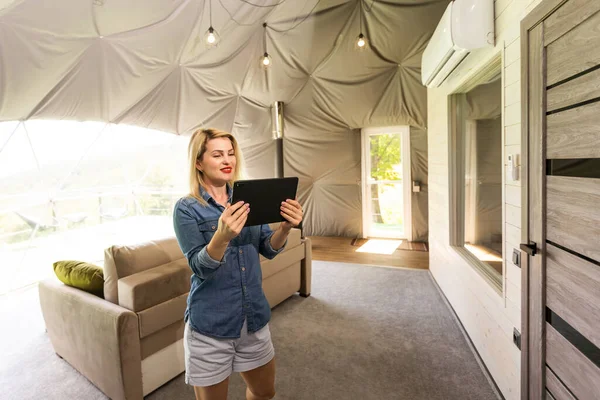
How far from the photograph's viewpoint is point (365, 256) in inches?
196

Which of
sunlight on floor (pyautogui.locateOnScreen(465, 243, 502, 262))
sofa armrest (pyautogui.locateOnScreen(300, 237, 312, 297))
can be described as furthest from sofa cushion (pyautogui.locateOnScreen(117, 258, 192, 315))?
sunlight on floor (pyautogui.locateOnScreen(465, 243, 502, 262))

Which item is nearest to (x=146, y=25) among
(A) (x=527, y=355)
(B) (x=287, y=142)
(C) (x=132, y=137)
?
(B) (x=287, y=142)

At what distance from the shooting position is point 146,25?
3.34m

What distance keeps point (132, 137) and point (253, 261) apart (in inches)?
273

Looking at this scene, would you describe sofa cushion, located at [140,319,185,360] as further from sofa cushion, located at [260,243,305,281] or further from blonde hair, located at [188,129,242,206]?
blonde hair, located at [188,129,242,206]

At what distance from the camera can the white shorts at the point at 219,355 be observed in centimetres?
119

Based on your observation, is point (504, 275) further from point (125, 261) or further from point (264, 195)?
point (125, 261)

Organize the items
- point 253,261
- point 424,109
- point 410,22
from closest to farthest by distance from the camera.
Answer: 1. point 253,261
2. point 410,22
3. point 424,109

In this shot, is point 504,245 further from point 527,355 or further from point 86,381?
point 86,381

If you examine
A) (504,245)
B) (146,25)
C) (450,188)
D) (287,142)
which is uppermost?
(146,25)

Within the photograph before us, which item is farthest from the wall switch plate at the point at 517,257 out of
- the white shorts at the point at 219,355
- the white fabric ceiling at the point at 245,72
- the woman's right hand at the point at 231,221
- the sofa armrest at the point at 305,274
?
the white fabric ceiling at the point at 245,72

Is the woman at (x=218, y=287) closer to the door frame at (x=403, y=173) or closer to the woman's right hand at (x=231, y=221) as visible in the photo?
the woman's right hand at (x=231, y=221)

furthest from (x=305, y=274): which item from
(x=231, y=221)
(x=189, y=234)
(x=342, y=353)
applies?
(x=231, y=221)

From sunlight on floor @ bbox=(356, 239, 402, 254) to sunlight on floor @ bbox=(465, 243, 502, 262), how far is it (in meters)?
2.21
